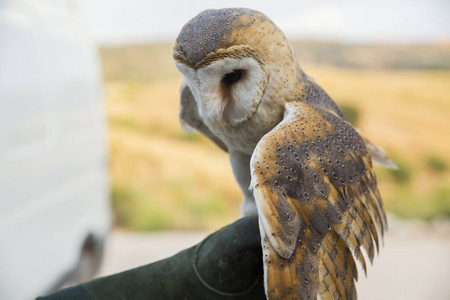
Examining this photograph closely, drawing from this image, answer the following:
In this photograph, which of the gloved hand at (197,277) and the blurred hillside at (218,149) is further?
the blurred hillside at (218,149)

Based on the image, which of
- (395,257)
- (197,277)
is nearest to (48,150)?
(197,277)

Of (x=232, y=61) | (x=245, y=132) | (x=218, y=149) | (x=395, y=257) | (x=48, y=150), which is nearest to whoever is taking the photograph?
(x=232, y=61)

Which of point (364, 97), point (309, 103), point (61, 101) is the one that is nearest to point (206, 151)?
point (364, 97)

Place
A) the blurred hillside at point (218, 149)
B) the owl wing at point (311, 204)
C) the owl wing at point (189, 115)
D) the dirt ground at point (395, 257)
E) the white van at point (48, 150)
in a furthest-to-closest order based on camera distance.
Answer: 1. the blurred hillside at point (218, 149)
2. the dirt ground at point (395, 257)
3. the white van at point (48, 150)
4. the owl wing at point (189, 115)
5. the owl wing at point (311, 204)

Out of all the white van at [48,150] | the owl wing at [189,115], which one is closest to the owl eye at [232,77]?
the owl wing at [189,115]

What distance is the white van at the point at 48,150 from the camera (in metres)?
1.68

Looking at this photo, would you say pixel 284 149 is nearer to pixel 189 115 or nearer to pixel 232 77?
pixel 232 77

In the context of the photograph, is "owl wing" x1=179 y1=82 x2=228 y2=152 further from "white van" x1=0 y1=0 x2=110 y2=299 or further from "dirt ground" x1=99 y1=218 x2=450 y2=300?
"dirt ground" x1=99 y1=218 x2=450 y2=300

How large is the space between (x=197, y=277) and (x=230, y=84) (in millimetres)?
345

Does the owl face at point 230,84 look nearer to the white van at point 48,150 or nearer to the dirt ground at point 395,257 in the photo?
the white van at point 48,150

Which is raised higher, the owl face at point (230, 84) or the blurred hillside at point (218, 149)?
the owl face at point (230, 84)

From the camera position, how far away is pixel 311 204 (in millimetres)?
683

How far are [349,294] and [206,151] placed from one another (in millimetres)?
5163

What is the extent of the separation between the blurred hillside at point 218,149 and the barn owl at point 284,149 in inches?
174
